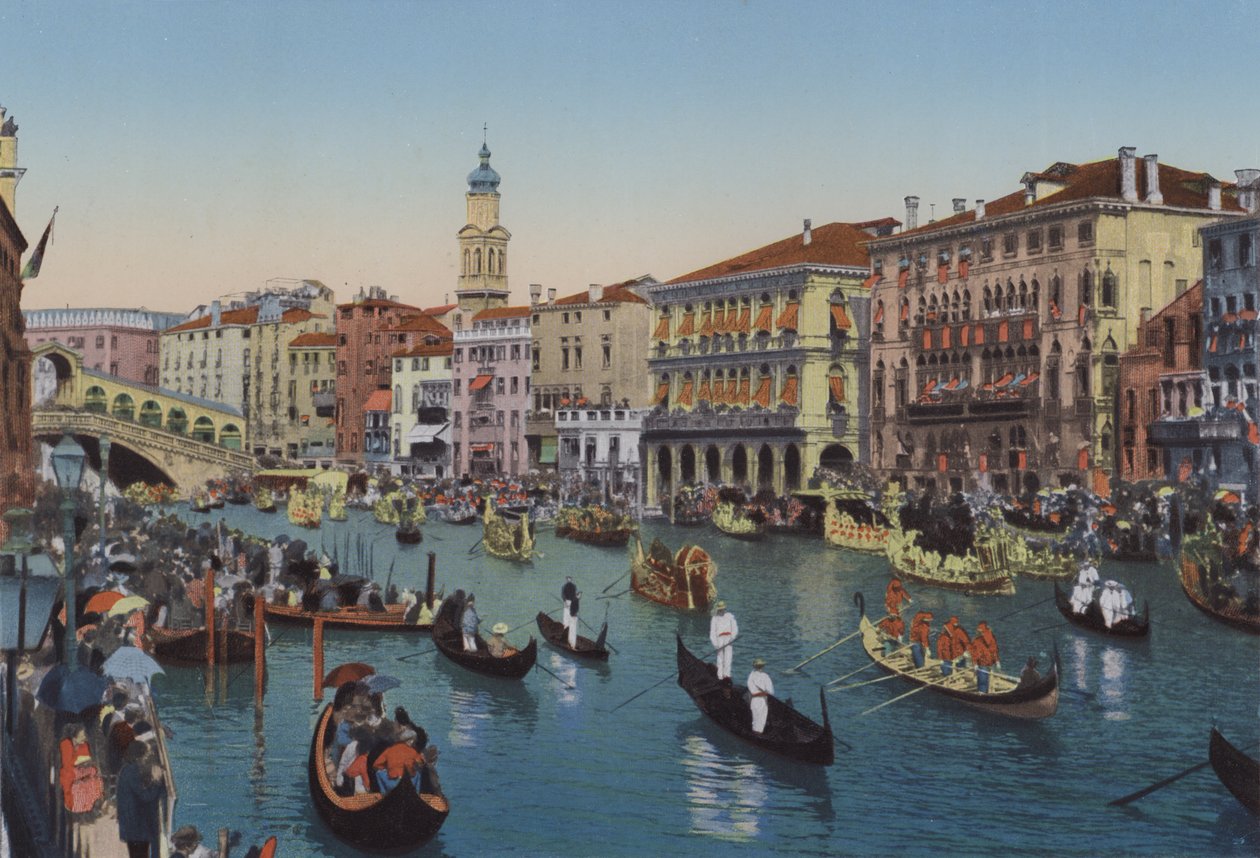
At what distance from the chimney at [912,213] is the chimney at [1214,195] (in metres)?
1.90

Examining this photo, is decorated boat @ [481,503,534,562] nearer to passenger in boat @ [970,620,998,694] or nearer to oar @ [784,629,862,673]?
oar @ [784,629,862,673]

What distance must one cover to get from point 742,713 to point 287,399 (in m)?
4.20

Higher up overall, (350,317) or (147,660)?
(350,317)

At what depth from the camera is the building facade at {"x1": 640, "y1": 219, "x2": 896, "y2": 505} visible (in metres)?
12.9

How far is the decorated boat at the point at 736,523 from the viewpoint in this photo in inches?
534

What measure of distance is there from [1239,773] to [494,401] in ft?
20.6

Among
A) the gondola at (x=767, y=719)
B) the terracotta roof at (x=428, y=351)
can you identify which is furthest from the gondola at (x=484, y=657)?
the terracotta roof at (x=428, y=351)

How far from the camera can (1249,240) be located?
34.0ft

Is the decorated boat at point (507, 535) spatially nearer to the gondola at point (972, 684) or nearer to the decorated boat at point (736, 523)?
the decorated boat at point (736, 523)

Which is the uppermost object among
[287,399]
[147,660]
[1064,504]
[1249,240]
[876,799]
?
[1249,240]

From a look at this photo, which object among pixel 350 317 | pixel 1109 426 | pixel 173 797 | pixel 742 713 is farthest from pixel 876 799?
pixel 350 317

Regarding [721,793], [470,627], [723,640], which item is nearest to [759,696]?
[721,793]

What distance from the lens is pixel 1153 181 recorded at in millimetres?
10398

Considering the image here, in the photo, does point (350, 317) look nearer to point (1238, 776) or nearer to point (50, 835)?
point (50, 835)
